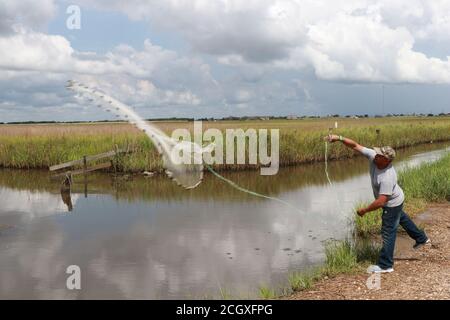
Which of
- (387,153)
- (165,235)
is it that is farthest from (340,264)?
(165,235)

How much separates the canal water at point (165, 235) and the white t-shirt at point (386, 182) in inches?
84.8

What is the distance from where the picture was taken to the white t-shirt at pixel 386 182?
6.03 m

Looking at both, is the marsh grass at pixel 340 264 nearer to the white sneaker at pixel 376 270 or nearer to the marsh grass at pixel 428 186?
the white sneaker at pixel 376 270

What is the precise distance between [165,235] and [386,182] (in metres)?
5.91

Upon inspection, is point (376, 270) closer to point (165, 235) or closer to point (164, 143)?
point (164, 143)

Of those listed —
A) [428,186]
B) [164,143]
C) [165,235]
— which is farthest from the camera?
[428,186]

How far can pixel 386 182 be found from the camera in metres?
6.04

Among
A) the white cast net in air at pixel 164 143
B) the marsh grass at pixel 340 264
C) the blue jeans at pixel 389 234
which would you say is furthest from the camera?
the marsh grass at pixel 340 264

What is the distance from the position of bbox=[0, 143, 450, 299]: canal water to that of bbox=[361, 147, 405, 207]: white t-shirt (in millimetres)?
2153

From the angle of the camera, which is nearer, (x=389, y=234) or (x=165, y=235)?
(x=389, y=234)

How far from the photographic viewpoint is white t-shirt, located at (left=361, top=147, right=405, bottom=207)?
6031mm

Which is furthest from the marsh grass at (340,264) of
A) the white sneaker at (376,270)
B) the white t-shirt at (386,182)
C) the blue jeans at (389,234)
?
the white t-shirt at (386,182)

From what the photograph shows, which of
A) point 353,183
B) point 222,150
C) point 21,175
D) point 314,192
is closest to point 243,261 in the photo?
point 314,192
